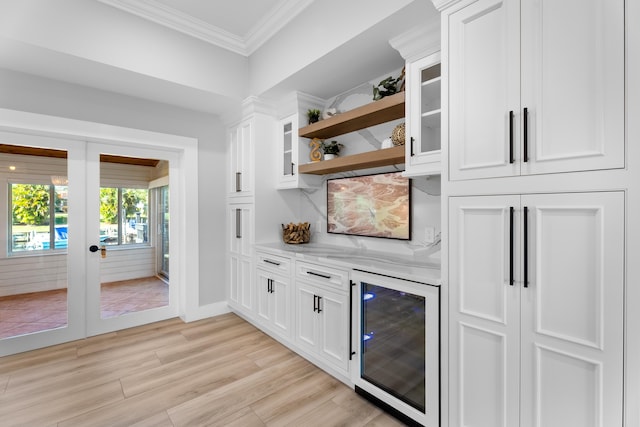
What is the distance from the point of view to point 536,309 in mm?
1367

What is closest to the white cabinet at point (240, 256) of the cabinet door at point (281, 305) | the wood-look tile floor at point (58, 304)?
the cabinet door at point (281, 305)

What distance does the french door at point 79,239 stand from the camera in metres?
2.84

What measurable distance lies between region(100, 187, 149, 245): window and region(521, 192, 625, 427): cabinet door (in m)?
3.70

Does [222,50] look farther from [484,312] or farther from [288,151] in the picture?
[484,312]

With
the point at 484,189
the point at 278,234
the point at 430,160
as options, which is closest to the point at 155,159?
the point at 278,234

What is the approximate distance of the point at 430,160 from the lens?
2.02 m

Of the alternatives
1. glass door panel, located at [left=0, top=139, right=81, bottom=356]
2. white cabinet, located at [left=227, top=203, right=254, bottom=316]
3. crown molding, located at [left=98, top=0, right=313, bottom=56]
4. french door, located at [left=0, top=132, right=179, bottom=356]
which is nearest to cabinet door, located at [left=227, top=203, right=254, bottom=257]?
white cabinet, located at [left=227, top=203, right=254, bottom=316]

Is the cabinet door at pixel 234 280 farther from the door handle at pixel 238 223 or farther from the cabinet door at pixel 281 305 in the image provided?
the cabinet door at pixel 281 305

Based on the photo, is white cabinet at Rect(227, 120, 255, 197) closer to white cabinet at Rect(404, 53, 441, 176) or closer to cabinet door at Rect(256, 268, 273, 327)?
cabinet door at Rect(256, 268, 273, 327)

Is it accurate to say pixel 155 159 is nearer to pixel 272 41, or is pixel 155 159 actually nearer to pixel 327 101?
pixel 272 41

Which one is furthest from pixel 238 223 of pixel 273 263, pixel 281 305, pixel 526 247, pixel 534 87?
pixel 534 87

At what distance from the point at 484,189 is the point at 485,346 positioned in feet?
2.60

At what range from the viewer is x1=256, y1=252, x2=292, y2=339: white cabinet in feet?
9.35

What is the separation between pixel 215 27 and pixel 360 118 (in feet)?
5.76
